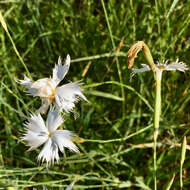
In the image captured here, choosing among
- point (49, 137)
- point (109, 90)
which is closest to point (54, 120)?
point (49, 137)

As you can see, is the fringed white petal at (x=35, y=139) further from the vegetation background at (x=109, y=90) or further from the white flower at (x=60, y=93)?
the vegetation background at (x=109, y=90)

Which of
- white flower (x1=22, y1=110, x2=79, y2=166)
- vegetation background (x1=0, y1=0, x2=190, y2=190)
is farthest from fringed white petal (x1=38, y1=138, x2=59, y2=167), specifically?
vegetation background (x1=0, y1=0, x2=190, y2=190)

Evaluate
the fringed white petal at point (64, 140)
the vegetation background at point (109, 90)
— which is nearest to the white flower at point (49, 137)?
the fringed white petal at point (64, 140)

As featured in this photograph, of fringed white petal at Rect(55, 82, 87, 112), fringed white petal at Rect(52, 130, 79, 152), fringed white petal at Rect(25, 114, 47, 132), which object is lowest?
fringed white petal at Rect(52, 130, 79, 152)

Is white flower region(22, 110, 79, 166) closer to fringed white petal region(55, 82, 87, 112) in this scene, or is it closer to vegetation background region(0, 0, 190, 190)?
fringed white petal region(55, 82, 87, 112)

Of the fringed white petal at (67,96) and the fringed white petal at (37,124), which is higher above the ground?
the fringed white petal at (67,96)

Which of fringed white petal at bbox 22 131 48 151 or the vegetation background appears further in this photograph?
the vegetation background

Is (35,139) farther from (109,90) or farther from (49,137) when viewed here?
(109,90)
